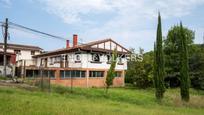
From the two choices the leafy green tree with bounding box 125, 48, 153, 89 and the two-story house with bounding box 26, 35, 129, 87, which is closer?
the two-story house with bounding box 26, 35, 129, 87

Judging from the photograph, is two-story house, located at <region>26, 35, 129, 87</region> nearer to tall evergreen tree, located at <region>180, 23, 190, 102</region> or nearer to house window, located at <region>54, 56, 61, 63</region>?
house window, located at <region>54, 56, 61, 63</region>

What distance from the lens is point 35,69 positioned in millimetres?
36281

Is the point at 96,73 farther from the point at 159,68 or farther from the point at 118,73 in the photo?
the point at 159,68

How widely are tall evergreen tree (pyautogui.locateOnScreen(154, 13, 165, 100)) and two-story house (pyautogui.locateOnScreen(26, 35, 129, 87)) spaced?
12.8 meters

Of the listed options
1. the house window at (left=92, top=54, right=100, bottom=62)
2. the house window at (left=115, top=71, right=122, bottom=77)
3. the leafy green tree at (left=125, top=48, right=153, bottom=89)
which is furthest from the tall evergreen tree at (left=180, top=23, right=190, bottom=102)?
the house window at (left=115, top=71, right=122, bottom=77)

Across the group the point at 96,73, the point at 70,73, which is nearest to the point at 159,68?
the point at 70,73

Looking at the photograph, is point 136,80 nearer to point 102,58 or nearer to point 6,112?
point 102,58

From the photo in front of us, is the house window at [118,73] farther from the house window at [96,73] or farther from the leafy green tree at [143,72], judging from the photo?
the house window at [96,73]

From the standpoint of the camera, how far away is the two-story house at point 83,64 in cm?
3878

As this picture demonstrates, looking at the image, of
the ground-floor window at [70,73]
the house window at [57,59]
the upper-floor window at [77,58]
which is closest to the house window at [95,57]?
the upper-floor window at [77,58]

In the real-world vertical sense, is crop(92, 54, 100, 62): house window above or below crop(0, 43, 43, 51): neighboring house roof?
below

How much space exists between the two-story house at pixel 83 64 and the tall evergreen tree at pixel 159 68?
12.8 meters

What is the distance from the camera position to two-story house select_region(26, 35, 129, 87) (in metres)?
38.8

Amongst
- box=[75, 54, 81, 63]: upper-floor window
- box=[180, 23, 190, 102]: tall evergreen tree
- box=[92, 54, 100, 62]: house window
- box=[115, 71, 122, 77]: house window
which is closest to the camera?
box=[180, 23, 190, 102]: tall evergreen tree
